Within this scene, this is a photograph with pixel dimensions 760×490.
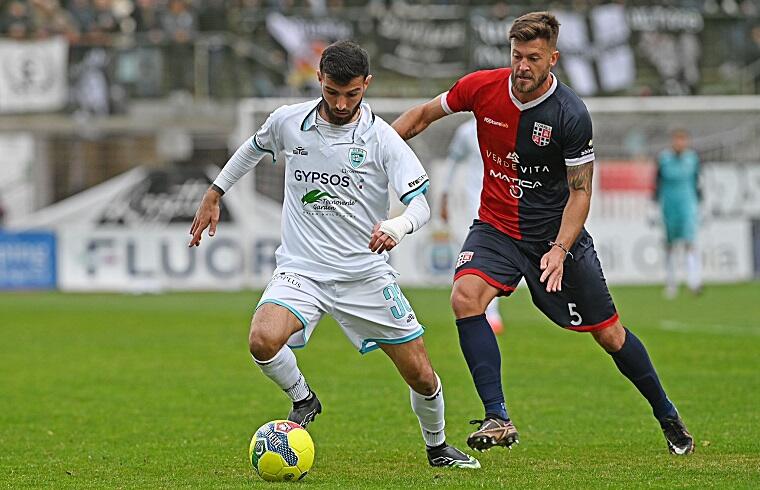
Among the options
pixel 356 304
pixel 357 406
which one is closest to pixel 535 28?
pixel 356 304

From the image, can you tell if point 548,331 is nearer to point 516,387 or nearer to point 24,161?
point 516,387

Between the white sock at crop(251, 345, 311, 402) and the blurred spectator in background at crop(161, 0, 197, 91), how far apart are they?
21.0 meters

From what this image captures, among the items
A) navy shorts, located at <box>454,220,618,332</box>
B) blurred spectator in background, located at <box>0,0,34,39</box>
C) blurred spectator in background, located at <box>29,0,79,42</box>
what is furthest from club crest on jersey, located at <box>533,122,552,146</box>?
blurred spectator in background, located at <box>0,0,34,39</box>

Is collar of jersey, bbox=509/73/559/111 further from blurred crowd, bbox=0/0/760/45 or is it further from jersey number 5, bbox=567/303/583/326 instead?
blurred crowd, bbox=0/0/760/45

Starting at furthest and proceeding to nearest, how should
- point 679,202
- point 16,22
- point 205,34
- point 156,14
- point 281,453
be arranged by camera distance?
point 205,34 → point 156,14 → point 16,22 → point 679,202 → point 281,453

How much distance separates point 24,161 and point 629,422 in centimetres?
2417

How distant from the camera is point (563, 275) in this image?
A: 768 centimetres

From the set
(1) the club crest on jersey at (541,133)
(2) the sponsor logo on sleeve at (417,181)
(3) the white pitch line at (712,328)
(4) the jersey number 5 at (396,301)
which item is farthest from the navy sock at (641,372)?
(3) the white pitch line at (712,328)

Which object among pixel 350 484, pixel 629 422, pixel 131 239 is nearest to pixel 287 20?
pixel 131 239

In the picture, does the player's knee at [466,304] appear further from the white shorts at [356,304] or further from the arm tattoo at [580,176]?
the arm tattoo at [580,176]

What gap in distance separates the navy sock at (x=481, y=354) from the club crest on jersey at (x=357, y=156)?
101 cm

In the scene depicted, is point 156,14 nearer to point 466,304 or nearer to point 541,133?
point 541,133

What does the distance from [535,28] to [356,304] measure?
1.71m

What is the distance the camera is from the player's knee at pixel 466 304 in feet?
24.4
